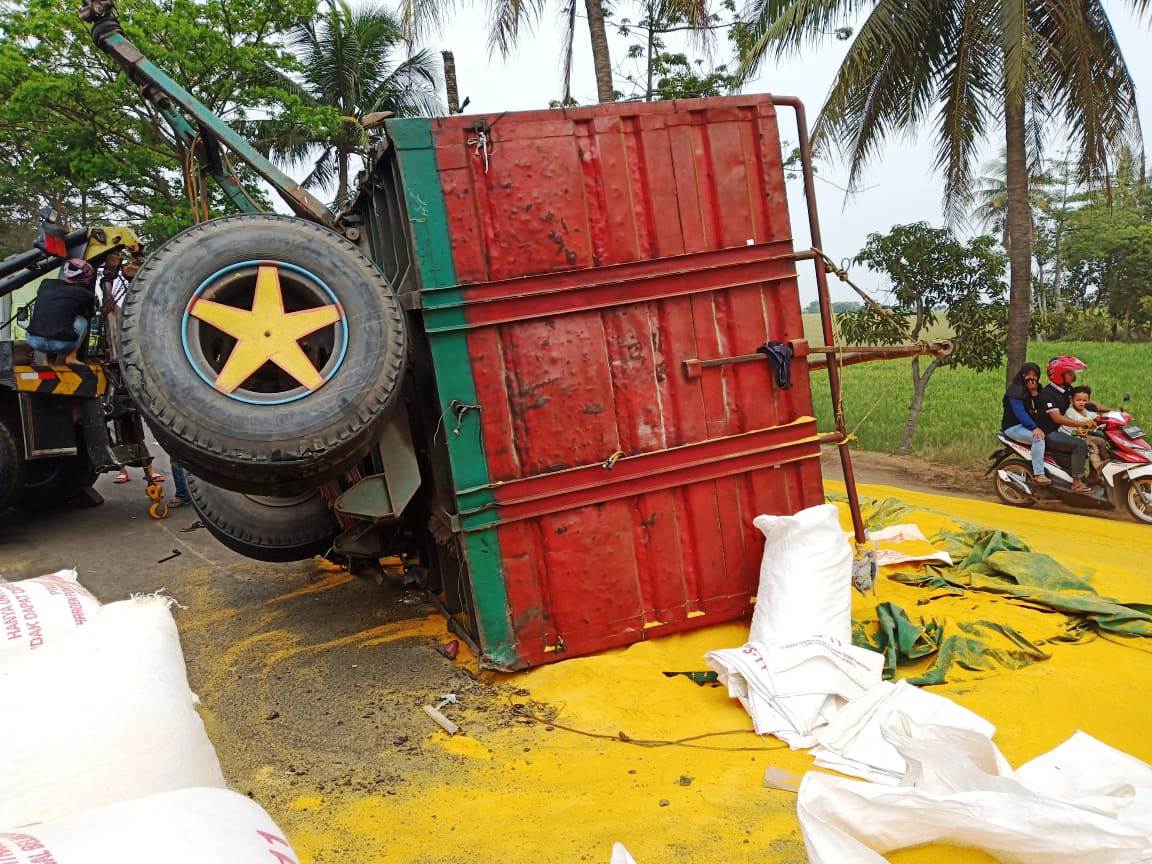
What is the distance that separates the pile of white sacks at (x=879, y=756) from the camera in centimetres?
197

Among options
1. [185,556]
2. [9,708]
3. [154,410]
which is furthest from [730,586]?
[185,556]

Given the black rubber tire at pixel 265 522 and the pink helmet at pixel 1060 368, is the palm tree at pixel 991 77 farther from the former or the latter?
the black rubber tire at pixel 265 522

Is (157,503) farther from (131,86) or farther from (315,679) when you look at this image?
(131,86)

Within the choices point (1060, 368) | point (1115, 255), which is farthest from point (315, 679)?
point (1115, 255)

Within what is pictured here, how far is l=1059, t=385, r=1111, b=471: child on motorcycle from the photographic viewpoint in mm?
7434

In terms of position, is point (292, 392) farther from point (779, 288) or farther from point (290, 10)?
point (290, 10)

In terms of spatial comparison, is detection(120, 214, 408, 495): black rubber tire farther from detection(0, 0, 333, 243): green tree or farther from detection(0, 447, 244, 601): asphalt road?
detection(0, 0, 333, 243): green tree

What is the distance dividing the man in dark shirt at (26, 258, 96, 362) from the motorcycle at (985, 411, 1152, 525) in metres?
8.83

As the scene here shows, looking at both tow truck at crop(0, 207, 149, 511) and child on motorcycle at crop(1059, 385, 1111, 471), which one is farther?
child on motorcycle at crop(1059, 385, 1111, 471)

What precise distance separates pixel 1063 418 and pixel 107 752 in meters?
8.10

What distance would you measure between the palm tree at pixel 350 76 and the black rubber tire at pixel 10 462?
Answer: 45.1 feet

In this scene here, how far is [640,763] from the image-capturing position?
325 centimetres

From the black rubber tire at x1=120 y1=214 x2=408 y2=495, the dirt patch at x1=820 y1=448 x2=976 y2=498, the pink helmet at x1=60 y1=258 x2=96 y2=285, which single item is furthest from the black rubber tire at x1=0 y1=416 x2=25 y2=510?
the dirt patch at x1=820 y1=448 x2=976 y2=498

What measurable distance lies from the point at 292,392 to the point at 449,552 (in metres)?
1.31
